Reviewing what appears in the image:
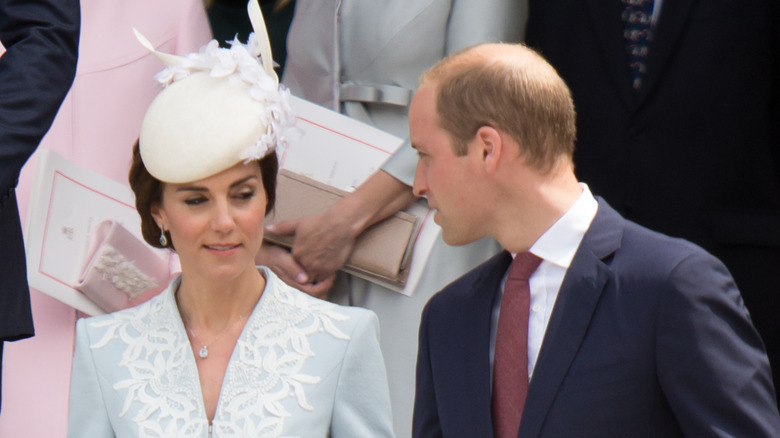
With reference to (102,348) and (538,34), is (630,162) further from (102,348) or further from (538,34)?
(102,348)

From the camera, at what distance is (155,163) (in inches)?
138

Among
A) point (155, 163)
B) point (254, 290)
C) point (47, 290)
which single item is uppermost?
point (155, 163)

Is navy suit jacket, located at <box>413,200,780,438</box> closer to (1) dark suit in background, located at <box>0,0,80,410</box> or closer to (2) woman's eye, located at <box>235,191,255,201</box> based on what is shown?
(2) woman's eye, located at <box>235,191,255,201</box>

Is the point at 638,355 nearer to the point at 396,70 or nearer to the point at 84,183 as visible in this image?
the point at 396,70

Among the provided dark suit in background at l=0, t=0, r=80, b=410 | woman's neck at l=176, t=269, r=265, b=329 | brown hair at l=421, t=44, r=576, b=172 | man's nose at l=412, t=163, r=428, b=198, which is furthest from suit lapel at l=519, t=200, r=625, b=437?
dark suit in background at l=0, t=0, r=80, b=410

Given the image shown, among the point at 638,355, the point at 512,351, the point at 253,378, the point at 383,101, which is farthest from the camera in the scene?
the point at 383,101

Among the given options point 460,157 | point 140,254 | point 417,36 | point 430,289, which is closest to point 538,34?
point 417,36

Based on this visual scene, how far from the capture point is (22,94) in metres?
3.16

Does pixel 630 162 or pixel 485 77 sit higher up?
pixel 485 77

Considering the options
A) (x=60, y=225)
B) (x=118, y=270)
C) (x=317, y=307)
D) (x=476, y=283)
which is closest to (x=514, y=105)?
(x=476, y=283)

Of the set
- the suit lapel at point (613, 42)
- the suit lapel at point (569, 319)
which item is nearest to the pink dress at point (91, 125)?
the suit lapel at point (613, 42)

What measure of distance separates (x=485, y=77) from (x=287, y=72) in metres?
1.35

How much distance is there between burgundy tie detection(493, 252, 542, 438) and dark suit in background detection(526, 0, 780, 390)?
37.2 inches

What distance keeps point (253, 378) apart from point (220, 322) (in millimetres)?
213
